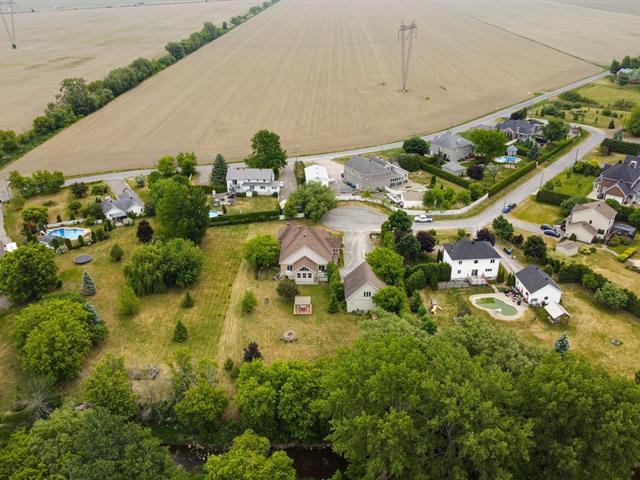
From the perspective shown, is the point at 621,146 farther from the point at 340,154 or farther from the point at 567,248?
the point at 340,154

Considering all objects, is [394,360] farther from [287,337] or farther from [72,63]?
[72,63]

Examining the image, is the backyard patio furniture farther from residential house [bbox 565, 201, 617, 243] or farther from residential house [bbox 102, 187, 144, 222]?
residential house [bbox 565, 201, 617, 243]

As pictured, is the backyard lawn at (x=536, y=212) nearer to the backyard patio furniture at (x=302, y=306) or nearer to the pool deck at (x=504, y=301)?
the pool deck at (x=504, y=301)

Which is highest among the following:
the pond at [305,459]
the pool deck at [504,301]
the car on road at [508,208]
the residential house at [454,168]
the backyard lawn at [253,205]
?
the residential house at [454,168]

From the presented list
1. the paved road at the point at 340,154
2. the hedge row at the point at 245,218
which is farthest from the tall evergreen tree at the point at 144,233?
the paved road at the point at 340,154

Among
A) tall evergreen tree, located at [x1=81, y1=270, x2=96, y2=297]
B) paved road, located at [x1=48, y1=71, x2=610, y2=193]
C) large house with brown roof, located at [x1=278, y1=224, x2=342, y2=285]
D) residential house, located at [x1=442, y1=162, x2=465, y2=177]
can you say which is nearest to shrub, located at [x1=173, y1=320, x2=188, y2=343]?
tall evergreen tree, located at [x1=81, y1=270, x2=96, y2=297]

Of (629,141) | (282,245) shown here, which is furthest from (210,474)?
(629,141)
